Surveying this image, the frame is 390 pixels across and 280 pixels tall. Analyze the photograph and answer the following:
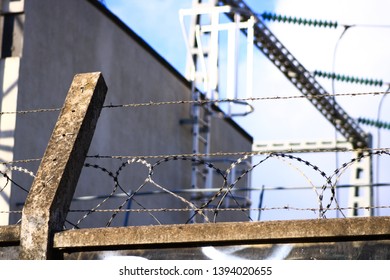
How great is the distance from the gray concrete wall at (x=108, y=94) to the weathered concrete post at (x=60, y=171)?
9966 millimetres

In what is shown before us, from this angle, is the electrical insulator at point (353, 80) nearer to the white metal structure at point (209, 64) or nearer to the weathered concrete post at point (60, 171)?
the white metal structure at point (209, 64)

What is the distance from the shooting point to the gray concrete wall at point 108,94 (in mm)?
19328

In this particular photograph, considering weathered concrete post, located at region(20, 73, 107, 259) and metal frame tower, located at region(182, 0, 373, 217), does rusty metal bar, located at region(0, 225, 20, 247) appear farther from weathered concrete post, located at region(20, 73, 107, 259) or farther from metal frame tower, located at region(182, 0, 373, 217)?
metal frame tower, located at region(182, 0, 373, 217)

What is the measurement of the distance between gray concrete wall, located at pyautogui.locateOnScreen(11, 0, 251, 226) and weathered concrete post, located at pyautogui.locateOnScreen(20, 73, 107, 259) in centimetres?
997

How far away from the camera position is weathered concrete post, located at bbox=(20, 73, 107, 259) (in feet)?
26.6

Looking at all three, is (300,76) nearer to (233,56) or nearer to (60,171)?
(233,56)

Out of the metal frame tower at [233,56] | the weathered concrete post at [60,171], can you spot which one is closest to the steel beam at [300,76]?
the metal frame tower at [233,56]

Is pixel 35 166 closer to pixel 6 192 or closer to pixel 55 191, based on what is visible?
pixel 6 192

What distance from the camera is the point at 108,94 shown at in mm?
21859

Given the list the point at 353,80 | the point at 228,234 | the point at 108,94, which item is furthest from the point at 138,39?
the point at 228,234

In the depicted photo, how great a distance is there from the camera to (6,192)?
1844cm

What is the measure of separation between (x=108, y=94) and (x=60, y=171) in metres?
13.6
